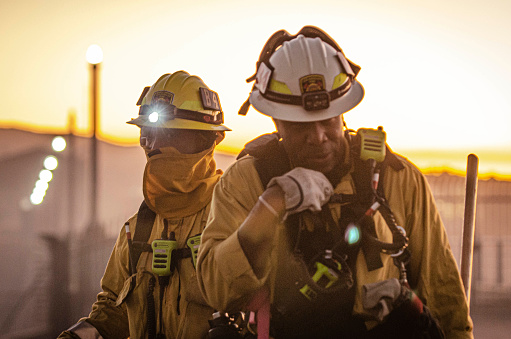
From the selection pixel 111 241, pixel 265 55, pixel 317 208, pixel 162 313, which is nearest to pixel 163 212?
pixel 162 313

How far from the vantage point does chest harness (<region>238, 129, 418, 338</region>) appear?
9.08 feet

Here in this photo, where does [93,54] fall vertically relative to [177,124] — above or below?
above

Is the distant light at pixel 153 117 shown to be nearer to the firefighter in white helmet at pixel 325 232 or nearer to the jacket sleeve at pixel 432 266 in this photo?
the firefighter in white helmet at pixel 325 232

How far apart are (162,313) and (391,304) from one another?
222 cm

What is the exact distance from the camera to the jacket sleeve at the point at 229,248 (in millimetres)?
2760

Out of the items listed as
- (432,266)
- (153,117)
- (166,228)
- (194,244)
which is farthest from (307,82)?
(153,117)

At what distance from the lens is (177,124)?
17.1 feet

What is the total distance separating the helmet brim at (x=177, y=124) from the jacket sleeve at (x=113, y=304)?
850 mm

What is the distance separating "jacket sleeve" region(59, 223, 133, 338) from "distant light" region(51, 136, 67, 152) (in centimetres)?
852

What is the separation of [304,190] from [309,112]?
17.1 inches

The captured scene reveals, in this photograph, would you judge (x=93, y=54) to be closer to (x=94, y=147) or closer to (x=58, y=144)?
(x=94, y=147)

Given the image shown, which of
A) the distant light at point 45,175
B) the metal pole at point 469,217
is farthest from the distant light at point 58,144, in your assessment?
the metal pole at point 469,217

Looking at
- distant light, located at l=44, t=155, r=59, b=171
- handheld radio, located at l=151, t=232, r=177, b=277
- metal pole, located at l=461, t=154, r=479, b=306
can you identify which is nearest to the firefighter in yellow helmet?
handheld radio, located at l=151, t=232, r=177, b=277

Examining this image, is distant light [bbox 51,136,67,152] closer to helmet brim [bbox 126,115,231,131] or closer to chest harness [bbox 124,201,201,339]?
helmet brim [bbox 126,115,231,131]
